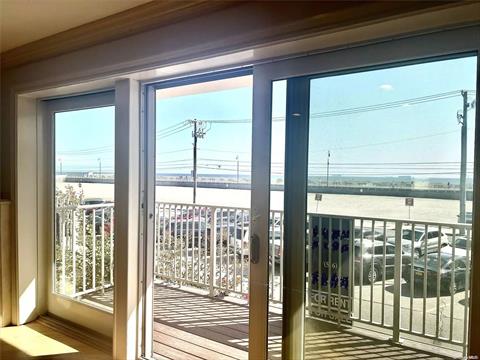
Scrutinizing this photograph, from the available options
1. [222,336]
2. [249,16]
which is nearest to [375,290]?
[249,16]

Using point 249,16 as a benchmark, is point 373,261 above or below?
below

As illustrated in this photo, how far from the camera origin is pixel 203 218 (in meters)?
3.81

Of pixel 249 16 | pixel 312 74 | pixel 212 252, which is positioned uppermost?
pixel 249 16

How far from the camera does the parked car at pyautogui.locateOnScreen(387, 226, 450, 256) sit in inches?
59.2

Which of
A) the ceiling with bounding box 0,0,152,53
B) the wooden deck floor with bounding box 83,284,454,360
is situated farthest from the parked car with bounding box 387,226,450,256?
the ceiling with bounding box 0,0,152,53

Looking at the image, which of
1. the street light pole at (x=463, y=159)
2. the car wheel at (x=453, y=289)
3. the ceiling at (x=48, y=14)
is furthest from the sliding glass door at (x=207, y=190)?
the street light pole at (x=463, y=159)

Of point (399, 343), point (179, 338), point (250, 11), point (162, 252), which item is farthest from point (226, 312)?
point (250, 11)

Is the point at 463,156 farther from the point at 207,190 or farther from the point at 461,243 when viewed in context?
the point at 207,190

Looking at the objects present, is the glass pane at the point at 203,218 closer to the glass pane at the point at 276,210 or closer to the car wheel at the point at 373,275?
the glass pane at the point at 276,210

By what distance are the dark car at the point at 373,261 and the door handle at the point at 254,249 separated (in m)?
0.53

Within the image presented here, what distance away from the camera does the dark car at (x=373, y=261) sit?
5.37ft

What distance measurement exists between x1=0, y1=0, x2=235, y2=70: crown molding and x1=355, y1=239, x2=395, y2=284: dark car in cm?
140

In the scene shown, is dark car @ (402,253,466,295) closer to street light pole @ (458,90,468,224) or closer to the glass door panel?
street light pole @ (458,90,468,224)

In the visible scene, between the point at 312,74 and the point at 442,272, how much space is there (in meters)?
1.12
